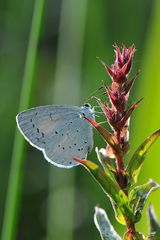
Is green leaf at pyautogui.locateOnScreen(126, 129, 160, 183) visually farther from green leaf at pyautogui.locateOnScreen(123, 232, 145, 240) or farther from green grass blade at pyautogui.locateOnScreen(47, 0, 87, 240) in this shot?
green grass blade at pyautogui.locateOnScreen(47, 0, 87, 240)

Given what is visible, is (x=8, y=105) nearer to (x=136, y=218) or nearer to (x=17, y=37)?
(x=17, y=37)

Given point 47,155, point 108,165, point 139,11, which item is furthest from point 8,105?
point 108,165

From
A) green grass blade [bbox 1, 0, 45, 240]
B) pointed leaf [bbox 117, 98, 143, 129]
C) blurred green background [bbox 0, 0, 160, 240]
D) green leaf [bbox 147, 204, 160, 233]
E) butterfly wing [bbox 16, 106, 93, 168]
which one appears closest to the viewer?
pointed leaf [bbox 117, 98, 143, 129]

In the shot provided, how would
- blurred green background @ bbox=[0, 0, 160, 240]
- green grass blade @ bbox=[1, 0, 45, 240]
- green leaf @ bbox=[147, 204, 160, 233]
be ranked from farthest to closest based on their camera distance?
blurred green background @ bbox=[0, 0, 160, 240] → green grass blade @ bbox=[1, 0, 45, 240] → green leaf @ bbox=[147, 204, 160, 233]

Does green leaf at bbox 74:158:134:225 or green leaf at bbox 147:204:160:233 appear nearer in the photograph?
green leaf at bbox 74:158:134:225

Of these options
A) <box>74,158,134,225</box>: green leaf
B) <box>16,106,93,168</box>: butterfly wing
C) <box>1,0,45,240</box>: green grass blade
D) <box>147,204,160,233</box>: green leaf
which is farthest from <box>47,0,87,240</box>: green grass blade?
<box>74,158,134,225</box>: green leaf

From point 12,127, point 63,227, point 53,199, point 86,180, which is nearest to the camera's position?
point 63,227

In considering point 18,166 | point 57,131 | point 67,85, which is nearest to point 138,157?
point 57,131
